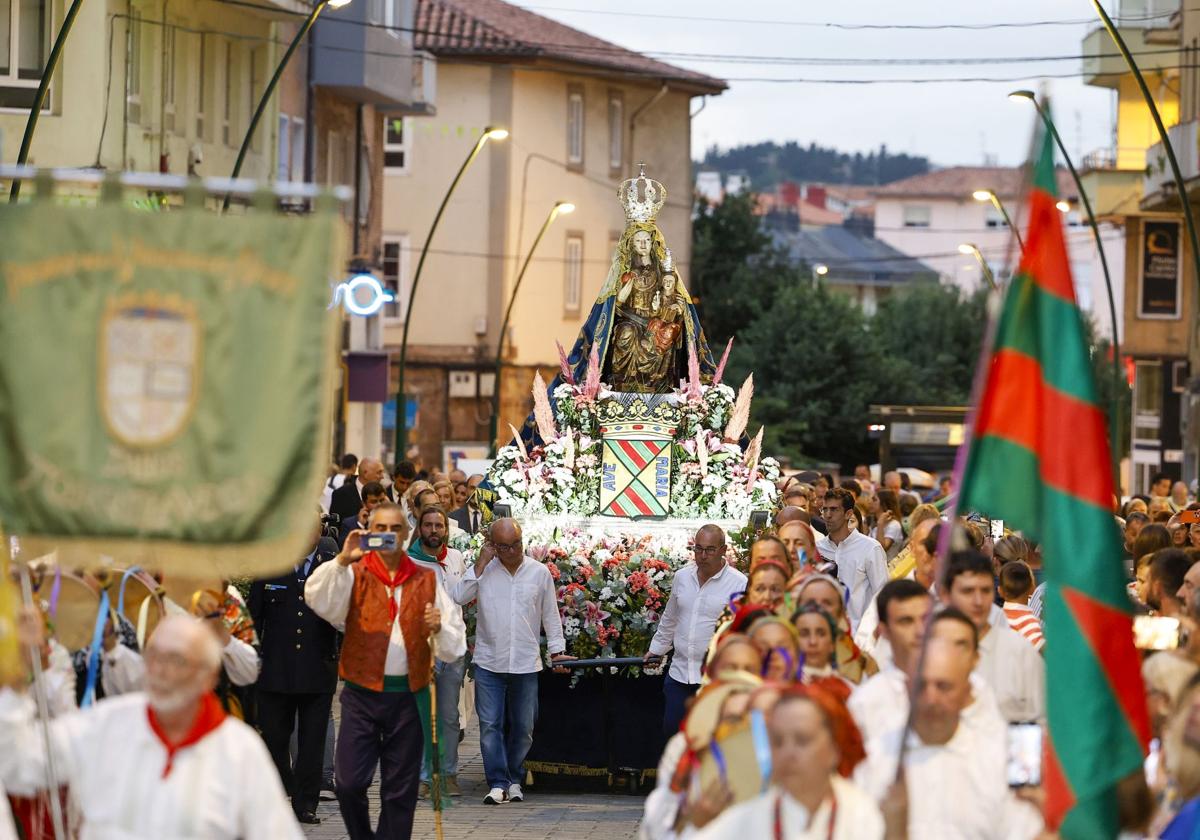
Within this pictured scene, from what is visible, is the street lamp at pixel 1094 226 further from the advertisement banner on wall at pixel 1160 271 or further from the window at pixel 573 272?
the window at pixel 573 272

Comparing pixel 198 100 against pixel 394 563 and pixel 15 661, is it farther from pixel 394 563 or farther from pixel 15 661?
pixel 15 661

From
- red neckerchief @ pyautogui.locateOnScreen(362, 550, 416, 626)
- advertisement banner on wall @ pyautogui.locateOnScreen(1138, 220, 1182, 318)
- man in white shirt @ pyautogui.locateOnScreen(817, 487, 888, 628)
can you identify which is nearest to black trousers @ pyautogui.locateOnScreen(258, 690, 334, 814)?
red neckerchief @ pyautogui.locateOnScreen(362, 550, 416, 626)

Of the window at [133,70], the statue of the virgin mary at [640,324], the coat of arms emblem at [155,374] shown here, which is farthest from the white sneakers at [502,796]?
the window at [133,70]

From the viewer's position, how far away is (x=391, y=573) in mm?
13250

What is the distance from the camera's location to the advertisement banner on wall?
187 feet

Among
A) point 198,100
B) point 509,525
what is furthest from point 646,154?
point 509,525

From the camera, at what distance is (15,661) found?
8344 mm

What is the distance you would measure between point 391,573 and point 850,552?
16.0 ft

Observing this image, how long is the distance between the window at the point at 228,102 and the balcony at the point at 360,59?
5897 millimetres

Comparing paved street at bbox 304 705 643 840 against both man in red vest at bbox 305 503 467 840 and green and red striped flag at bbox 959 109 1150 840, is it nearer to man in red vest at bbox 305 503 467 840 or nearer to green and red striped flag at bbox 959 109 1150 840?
man in red vest at bbox 305 503 467 840

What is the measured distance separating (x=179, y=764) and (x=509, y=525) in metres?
8.99

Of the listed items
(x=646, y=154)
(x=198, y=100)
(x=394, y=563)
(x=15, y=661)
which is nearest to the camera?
(x=15, y=661)

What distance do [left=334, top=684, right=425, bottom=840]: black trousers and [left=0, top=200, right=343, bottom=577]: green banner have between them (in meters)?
4.74

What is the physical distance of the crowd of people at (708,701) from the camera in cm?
799
